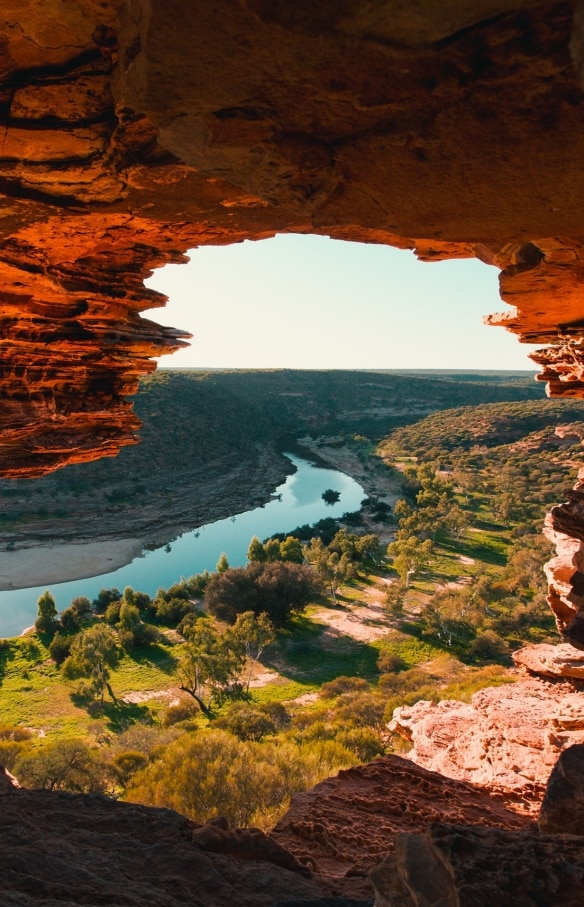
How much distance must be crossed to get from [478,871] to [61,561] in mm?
45140

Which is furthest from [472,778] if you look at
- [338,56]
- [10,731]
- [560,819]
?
[10,731]

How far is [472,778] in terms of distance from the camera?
9898 mm

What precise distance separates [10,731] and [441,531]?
37.3 m

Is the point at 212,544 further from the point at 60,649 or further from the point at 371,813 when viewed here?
the point at 371,813

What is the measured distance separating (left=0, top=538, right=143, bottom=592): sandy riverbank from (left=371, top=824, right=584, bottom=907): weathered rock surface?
136 ft

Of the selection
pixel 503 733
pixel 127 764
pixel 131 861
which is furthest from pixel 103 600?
pixel 131 861

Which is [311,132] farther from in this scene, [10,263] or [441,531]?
[441,531]

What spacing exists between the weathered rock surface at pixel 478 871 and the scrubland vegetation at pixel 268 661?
812 centimetres

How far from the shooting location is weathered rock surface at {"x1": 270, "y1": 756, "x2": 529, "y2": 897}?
6.74 meters

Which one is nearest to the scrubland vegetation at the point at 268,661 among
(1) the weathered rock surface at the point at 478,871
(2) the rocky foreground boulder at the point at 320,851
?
(2) the rocky foreground boulder at the point at 320,851

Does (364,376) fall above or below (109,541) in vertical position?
above

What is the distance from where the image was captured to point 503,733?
10.5m

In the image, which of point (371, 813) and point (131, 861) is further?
point (371, 813)

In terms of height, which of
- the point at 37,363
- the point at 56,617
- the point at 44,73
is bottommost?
the point at 56,617
